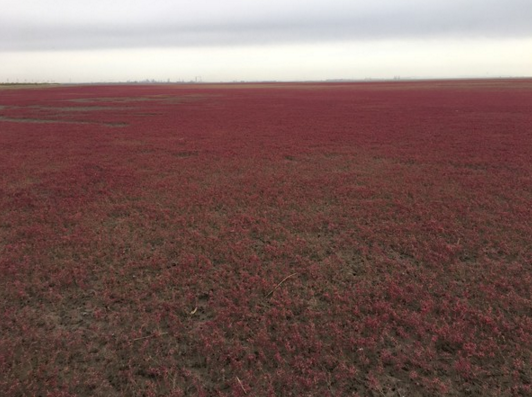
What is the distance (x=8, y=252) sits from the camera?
18.4 feet

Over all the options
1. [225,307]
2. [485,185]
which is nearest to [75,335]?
[225,307]

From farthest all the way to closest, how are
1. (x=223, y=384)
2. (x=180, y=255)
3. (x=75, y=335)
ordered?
(x=180, y=255), (x=75, y=335), (x=223, y=384)

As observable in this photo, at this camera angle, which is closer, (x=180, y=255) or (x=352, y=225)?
(x=180, y=255)

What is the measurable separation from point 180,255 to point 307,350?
2876mm

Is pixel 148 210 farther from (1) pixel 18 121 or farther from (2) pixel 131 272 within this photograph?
(1) pixel 18 121

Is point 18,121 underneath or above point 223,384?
above

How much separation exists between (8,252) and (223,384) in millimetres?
4805

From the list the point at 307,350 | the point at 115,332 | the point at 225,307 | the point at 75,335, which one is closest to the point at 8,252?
the point at 75,335

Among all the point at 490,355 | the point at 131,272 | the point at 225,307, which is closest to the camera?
the point at 490,355

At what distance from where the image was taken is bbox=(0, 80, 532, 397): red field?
10.9ft

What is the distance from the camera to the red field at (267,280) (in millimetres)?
3336

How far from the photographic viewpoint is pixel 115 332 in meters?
3.90

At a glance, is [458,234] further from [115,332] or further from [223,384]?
[115,332]

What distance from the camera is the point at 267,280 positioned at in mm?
4887
